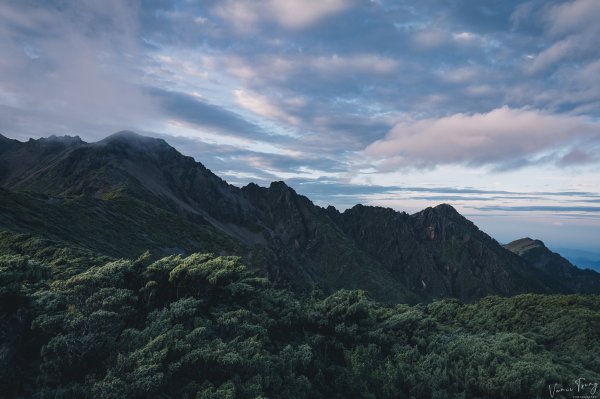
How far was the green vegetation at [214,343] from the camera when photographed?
549 inches

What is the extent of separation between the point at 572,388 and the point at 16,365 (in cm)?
2814

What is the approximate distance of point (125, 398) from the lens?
12602mm

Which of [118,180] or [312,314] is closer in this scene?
[312,314]

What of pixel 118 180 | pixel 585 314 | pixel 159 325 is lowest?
pixel 585 314

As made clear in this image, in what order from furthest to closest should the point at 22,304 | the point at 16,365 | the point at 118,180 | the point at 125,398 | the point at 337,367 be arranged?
the point at 118,180 < the point at 337,367 < the point at 22,304 < the point at 16,365 < the point at 125,398

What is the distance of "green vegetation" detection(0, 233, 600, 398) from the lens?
45.8 feet

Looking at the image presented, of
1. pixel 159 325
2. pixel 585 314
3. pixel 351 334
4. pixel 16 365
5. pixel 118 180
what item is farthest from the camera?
pixel 118 180

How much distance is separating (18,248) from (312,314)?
1167 inches

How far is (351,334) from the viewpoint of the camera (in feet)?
79.2

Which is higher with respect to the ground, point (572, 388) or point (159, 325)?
point (159, 325)

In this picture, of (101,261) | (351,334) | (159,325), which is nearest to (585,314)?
(351,334)

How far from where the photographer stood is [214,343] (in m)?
16.7

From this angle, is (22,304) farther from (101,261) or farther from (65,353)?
(101,261)

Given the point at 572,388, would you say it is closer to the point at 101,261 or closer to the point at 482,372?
the point at 482,372
